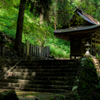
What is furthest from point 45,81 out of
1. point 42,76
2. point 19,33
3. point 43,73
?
point 19,33

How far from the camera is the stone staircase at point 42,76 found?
17.6ft

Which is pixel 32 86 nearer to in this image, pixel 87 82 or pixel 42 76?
pixel 42 76

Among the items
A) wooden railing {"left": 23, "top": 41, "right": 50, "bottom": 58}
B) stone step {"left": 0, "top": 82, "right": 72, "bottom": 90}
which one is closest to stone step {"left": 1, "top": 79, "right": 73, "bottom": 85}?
stone step {"left": 0, "top": 82, "right": 72, "bottom": 90}

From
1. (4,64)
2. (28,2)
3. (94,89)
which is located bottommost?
(94,89)

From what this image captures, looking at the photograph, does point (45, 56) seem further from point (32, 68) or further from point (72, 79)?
point (72, 79)

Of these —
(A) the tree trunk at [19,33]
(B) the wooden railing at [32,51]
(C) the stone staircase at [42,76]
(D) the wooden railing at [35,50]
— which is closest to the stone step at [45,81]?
(C) the stone staircase at [42,76]

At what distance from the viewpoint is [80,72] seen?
235 inches

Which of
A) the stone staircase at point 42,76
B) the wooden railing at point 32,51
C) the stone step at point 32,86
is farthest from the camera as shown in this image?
the wooden railing at point 32,51

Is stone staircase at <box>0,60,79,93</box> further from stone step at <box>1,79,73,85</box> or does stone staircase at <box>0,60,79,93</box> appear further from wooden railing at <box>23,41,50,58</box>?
wooden railing at <box>23,41,50,58</box>

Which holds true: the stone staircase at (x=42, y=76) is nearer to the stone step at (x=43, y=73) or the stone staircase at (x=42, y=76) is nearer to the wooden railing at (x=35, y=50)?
the stone step at (x=43, y=73)

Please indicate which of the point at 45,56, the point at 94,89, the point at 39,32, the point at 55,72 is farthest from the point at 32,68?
the point at 45,56

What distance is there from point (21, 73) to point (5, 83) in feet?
3.29

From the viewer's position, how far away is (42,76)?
20.3 feet

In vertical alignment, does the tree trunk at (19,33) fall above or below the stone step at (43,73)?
above
